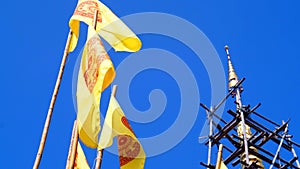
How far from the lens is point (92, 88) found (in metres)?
7.54

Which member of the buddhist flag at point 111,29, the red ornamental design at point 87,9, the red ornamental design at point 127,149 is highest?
the red ornamental design at point 87,9

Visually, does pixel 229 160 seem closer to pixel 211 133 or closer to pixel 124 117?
pixel 211 133

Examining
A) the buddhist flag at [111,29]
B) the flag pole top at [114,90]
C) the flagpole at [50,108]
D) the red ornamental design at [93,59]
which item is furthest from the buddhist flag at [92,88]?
the buddhist flag at [111,29]

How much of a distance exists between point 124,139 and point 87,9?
2.54 metres

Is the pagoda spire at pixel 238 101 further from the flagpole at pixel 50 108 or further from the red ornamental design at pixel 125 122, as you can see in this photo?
the flagpole at pixel 50 108

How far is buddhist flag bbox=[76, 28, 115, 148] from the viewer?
730 cm

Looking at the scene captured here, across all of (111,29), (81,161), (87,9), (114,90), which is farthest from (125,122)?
(87,9)

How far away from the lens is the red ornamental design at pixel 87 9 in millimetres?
9031

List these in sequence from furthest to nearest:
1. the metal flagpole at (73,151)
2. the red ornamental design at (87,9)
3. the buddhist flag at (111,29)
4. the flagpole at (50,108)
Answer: the red ornamental design at (87,9), the buddhist flag at (111,29), the metal flagpole at (73,151), the flagpole at (50,108)

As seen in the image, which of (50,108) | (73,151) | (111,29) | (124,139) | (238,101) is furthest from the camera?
(238,101)

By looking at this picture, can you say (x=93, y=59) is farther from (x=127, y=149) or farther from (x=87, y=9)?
(x=87, y=9)

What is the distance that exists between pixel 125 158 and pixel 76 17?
2592 mm

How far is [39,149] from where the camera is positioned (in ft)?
22.1

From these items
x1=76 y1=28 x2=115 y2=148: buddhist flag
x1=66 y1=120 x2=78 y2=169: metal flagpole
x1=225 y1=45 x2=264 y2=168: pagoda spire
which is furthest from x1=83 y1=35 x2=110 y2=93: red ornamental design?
x1=225 y1=45 x2=264 y2=168: pagoda spire
